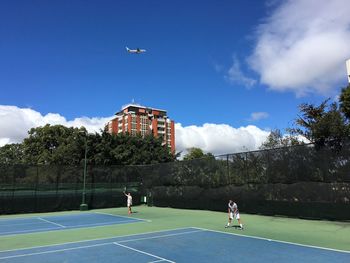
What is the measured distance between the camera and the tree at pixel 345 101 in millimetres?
23484

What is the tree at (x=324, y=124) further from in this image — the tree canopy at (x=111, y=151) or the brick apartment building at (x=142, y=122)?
the brick apartment building at (x=142, y=122)

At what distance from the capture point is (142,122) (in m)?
128

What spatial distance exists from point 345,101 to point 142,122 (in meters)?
107

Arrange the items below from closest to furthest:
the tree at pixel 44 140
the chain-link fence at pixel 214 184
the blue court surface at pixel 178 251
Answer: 1. the blue court surface at pixel 178 251
2. the chain-link fence at pixel 214 184
3. the tree at pixel 44 140

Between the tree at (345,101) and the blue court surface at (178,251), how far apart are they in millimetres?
14967

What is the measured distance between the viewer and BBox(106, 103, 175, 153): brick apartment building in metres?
124

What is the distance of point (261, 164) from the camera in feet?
70.2

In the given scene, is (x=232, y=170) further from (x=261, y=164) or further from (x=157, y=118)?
(x=157, y=118)

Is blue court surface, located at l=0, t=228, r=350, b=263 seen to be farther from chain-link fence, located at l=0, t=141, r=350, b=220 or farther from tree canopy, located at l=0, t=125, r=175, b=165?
tree canopy, located at l=0, t=125, r=175, b=165

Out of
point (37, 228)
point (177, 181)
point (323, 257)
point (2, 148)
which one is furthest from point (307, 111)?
point (2, 148)

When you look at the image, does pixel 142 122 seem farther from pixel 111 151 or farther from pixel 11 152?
pixel 111 151

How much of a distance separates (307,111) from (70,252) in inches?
743

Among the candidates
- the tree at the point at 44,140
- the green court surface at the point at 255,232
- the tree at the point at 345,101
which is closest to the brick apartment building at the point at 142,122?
the tree at the point at 44,140

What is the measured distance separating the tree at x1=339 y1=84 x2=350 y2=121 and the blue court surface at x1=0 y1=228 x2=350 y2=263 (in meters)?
15.0
